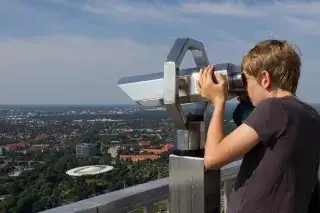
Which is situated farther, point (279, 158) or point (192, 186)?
point (192, 186)

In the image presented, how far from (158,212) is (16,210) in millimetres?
827

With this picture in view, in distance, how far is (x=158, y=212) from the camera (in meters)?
2.45

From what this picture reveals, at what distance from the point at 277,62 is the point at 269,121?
188mm

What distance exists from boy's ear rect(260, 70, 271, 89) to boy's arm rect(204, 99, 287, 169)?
6cm

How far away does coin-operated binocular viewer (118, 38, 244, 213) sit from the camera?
1.55 meters

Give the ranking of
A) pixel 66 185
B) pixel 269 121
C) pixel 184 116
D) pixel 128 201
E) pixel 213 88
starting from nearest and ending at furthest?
pixel 269 121 → pixel 213 88 → pixel 184 116 → pixel 128 201 → pixel 66 185

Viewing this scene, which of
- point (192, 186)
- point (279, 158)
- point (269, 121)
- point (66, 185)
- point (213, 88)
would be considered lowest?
point (66, 185)

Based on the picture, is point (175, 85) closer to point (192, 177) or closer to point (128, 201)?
point (192, 177)

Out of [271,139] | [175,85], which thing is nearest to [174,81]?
[175,85]

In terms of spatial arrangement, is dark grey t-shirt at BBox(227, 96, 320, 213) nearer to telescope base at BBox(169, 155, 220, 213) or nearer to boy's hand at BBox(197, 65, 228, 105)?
boy's hand at BBox(197, 65, 228, 105)

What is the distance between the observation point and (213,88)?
1.45 m

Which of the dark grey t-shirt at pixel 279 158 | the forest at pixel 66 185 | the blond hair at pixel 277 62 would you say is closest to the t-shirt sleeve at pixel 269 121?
the dark grey t-shirt at pixel 279 158

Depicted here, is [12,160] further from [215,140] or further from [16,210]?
[215,140]

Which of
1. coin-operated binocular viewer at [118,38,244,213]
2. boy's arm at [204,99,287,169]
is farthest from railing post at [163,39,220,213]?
boy's arm at [204,99,287,169]
